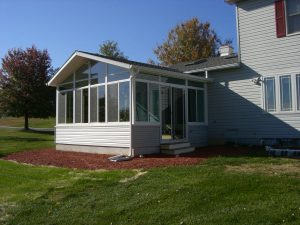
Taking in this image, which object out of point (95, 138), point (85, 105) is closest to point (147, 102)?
point (95, 138)

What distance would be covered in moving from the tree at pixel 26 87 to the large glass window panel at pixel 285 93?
2056 cm

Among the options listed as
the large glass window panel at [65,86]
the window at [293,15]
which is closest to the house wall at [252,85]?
the window at [293,15]

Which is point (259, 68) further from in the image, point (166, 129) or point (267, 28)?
point (166, 129)

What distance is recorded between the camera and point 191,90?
1548cm

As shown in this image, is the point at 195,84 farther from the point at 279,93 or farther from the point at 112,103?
the point at 112,103

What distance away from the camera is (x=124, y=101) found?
13023mm

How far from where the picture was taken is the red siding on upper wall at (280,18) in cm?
1388

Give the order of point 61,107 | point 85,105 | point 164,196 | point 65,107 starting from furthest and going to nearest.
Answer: point 61,107 < point 65,107 < point 85,105 < point 164,196

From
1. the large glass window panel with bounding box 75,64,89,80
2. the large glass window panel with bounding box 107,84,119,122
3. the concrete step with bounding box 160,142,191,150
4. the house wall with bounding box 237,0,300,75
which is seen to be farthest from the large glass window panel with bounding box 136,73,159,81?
the house wall with bounding box 237,0,300,75

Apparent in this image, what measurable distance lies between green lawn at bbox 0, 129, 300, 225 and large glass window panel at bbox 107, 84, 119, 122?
408cm

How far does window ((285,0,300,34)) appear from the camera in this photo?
13.7m

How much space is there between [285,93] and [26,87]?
70.3ft

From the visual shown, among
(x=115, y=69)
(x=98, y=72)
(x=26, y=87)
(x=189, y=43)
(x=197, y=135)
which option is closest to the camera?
(x=115, y=69)

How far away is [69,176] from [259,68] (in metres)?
9.12
